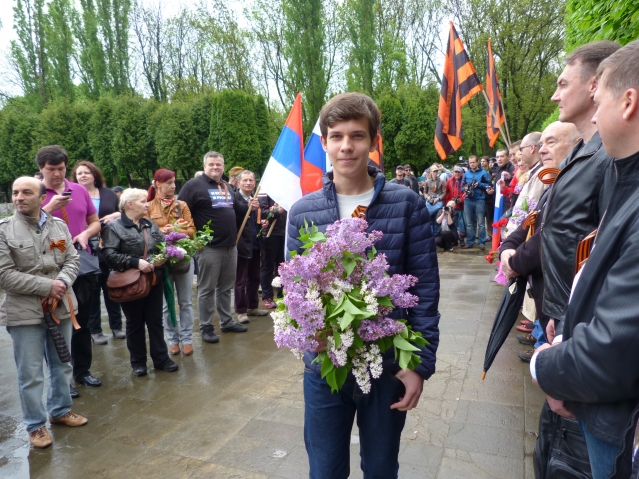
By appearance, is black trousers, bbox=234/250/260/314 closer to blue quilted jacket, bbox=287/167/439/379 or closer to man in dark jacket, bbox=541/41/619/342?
blue quilted jacket, bbox=287/167/439/379

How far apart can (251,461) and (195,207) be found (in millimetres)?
3364

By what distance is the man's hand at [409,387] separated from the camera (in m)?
1.80

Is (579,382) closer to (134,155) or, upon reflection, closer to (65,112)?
(134,155)

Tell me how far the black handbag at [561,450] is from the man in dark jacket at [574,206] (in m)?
0.39

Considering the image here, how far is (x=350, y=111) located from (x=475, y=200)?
990 cm

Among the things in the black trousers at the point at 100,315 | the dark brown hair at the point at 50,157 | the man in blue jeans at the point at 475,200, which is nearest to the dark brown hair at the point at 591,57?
the dark brown hair at the point at 50,157

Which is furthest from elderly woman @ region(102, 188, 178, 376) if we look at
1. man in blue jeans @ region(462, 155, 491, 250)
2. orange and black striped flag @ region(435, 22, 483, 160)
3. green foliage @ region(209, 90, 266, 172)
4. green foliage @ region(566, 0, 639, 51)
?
green foliage @ region(209, 90, 266, 172)

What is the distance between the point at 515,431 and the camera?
3.20 meters

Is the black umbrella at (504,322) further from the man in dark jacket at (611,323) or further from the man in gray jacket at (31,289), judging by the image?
the man in gray jacket at (31,289)

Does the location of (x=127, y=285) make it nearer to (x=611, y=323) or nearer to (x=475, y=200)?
(x=611, y=323)

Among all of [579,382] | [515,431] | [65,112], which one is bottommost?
[515,431]

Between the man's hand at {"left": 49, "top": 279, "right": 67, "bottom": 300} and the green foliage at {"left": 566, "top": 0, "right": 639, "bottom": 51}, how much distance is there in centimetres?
484

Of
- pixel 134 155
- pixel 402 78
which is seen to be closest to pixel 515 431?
pixel 134 155

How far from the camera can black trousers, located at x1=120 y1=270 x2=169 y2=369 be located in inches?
182
